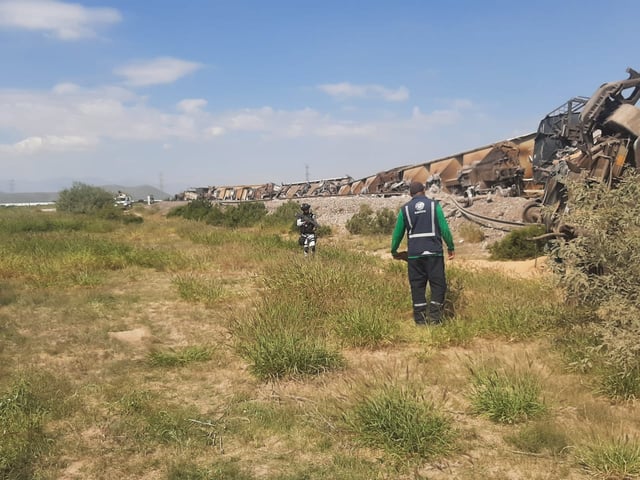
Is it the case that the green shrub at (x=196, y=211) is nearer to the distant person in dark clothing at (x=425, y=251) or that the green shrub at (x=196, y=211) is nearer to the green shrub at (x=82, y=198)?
the green shrub at (x=82, y=198)

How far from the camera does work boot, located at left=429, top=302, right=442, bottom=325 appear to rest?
567 centimetres

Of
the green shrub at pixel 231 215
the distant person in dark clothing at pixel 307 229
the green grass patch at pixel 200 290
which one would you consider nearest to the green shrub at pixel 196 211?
the green shrub at pixel 231 215

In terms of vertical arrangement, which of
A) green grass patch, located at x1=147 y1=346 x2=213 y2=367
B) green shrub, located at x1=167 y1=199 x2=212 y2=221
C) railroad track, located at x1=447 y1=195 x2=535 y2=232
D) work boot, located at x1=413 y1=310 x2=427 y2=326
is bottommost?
green grass patch, located at x1=147 y1=346 x2=213 y2=367

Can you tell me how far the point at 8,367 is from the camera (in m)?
4.74

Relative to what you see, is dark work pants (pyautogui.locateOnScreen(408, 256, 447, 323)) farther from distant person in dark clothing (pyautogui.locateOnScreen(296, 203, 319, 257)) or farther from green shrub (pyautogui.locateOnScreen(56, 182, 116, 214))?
green shrub (pyautogui.locateOnScreen(56, 182, 116, 214))

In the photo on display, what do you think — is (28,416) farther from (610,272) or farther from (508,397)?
(610,272)

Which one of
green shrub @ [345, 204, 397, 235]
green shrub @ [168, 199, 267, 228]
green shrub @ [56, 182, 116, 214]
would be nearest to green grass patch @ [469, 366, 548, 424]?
green shrub @ [345, 204, 397, 235]

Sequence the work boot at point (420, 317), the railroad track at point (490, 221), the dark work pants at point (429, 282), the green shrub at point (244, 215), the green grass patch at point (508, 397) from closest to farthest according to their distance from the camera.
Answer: the green grass patch at point (508, 397)
the dark work pants at point (429, 282)
the work boot at point (420, 317)
the railroad track at point (490, 221)
the green shrub at point (244, 215)

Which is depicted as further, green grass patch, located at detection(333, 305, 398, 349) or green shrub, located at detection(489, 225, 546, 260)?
green shrub, located at detection(489, 225, 546, 260)

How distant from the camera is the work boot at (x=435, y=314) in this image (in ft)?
18.6

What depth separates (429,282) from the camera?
5734mm

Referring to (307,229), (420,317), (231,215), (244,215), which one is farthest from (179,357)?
(231,215)

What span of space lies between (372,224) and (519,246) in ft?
26.3

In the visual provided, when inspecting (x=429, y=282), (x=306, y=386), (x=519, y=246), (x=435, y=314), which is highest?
(x=429, y=282)
